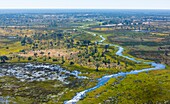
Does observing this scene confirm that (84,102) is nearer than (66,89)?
Yes

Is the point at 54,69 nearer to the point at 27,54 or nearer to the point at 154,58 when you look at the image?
the point at 27,54

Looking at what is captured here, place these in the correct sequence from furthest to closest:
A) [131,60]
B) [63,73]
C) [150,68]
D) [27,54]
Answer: [27,54] → [131,60] → [150,68] → [63,73]

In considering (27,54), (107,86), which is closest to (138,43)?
(27,54)

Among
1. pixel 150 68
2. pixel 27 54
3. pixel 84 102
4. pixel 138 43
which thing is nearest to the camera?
pixel 84 102

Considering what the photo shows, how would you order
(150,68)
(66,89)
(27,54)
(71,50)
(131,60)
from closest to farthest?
(66,89) → (150,68) → (131,60) → (27,54) → (71,50)

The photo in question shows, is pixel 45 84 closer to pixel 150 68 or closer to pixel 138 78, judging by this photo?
pixel 138 78

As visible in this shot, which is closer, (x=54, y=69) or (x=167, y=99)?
(x=167, y=99)

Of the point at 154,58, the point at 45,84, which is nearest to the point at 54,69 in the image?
the point at 45,84

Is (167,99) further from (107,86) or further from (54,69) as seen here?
(54,69)

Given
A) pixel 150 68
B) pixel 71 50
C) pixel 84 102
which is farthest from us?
pixel 71 50
